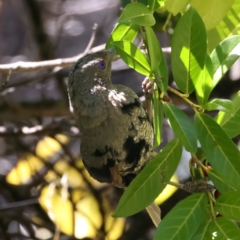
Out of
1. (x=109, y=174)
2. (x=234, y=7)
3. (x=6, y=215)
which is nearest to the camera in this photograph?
(x=234, y=7)

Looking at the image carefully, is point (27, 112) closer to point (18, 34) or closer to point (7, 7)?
point (18, 34)

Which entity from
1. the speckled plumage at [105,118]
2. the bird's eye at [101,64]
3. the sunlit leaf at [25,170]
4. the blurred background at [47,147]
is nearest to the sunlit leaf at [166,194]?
the blurred background at [47,147]

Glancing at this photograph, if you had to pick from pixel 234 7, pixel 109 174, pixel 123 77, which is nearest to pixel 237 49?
pixel 234 7

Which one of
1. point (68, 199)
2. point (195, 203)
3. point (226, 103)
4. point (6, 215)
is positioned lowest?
point (6, 215)

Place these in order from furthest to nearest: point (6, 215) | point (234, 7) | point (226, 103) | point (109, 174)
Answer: point (6, 215) → point (109, 174) → point (234, 7) → point (226, 103)

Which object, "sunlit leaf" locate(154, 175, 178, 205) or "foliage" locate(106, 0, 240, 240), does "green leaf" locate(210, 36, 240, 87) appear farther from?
"sunlit leaf" locate(154, 175, 178, 205)

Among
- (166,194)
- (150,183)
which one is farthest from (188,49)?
(166,194)

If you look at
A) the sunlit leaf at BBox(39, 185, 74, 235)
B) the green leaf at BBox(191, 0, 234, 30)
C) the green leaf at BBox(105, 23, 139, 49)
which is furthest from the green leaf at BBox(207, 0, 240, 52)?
the sunlit leaf at BBox(39, 185, 74, 235)

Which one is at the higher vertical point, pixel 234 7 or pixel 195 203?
pixel 234 7
